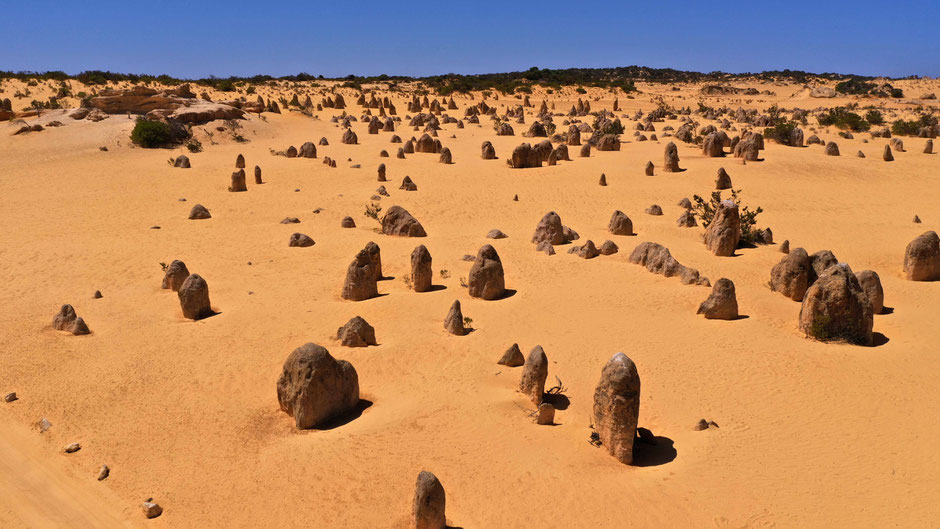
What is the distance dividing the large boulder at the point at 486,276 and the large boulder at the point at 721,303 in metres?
4.31

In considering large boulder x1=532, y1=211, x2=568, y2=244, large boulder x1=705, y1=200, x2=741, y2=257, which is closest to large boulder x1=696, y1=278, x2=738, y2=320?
large boulder x1=705, y1=200, x2=741, y2=257

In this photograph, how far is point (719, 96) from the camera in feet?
245

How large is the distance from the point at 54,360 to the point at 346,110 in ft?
146

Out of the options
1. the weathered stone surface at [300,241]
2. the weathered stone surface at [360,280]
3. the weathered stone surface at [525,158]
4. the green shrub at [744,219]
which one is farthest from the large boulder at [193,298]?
the weathered stone surface at [525,158]

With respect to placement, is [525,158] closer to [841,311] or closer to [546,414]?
[841,311]

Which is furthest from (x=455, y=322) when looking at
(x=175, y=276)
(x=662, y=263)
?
(x=175, y=276)

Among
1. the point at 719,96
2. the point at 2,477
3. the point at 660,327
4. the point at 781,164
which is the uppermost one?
the point at 719,96

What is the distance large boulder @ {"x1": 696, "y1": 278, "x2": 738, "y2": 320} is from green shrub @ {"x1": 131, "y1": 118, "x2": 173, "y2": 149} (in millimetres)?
28972

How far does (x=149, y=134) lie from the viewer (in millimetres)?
32938

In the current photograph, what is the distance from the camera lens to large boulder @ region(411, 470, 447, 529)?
7.15m

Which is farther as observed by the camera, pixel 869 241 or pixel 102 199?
pixel 102 199

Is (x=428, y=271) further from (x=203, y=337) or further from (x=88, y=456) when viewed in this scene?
(x=88, y=456)

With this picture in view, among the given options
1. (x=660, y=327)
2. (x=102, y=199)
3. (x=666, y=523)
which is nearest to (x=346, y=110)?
(x=102, y=199)

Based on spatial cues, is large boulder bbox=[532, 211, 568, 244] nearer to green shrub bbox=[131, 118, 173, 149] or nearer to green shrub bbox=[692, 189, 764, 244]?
green shrub bbox=[692, 189, 764, 244]
